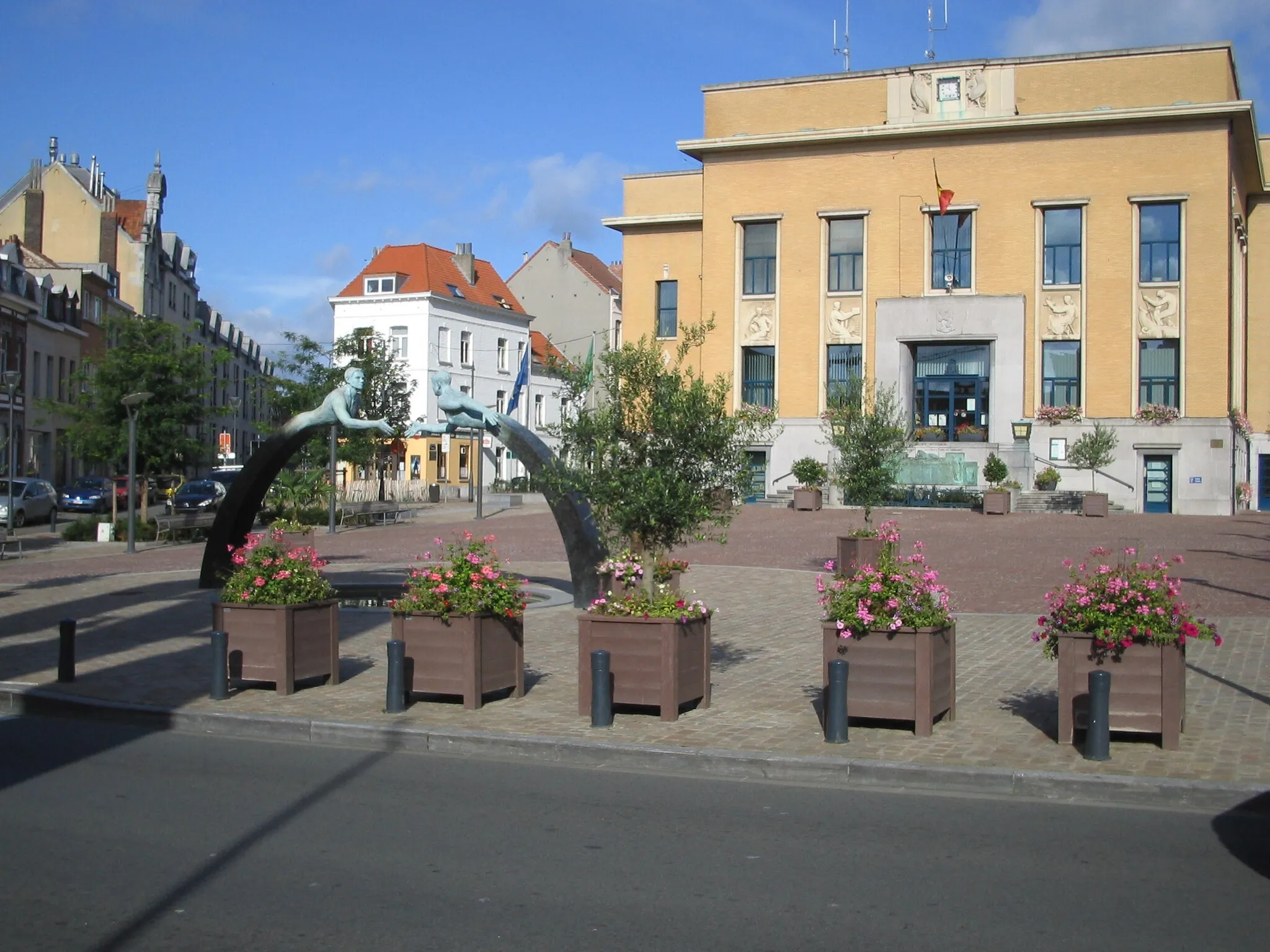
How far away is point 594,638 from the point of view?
32.6 feet

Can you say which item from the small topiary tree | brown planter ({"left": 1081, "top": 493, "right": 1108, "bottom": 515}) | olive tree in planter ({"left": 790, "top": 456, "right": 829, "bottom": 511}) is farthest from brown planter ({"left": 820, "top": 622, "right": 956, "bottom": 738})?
the small topiary tree

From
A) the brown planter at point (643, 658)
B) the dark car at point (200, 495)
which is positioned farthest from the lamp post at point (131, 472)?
the brown planter at point (643, 658)

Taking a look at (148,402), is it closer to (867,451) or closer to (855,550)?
(867,451)

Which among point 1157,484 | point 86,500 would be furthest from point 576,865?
point 86,500

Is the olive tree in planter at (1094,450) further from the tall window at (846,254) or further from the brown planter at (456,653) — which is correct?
the brown planter at (456,653)

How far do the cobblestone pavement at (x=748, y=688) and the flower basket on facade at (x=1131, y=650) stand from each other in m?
0.23

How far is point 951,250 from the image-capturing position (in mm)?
46219

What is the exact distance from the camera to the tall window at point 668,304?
53.5 meters

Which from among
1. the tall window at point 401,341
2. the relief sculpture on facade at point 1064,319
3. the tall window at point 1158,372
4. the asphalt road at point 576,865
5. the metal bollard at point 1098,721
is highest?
the tall window at point 401,341

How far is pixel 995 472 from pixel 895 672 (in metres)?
34.0

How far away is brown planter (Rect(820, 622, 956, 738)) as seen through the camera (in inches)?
356

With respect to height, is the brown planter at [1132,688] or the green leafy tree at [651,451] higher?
the green leafy tree at [651,451]

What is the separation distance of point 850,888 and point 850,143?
44309mm

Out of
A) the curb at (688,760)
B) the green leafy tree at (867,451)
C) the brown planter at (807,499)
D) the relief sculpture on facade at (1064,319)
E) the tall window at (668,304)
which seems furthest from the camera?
the tall window at (668,304)
